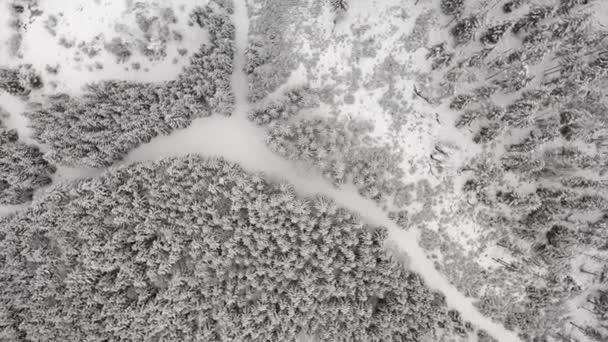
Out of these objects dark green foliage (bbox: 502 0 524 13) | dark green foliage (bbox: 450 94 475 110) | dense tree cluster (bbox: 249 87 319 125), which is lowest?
dense tree cluster (bbox: 249 87 319 125)

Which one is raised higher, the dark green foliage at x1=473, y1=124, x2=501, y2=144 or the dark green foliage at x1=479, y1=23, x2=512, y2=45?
the dark green foliage at x1=479, y1=23, x2=512, y2=45

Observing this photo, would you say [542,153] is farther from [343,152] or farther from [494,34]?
[343,152]

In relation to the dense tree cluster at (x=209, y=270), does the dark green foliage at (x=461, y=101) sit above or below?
above

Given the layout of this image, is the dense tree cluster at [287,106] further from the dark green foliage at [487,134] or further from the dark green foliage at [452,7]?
the dark green foliage at [487,134]

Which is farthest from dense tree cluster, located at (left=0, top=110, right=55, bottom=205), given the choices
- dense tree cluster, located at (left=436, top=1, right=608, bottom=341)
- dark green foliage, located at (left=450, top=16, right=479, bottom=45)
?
dark green foliage, located at (left=450, top=16, right=479, bottom=45)

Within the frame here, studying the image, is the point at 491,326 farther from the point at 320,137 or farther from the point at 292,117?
A: the point at 292,117

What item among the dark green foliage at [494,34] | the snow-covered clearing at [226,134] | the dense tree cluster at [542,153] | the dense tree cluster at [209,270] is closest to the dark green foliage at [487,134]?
the dense tree cluster at [542,153]

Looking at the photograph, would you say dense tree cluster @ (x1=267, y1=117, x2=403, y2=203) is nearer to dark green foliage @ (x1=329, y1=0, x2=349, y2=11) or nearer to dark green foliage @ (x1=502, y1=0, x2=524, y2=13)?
dark green foliage @ (x1=329, y1=0, x2=349, y2=11)

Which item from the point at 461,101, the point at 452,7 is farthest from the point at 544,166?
A: the point at 452,7
